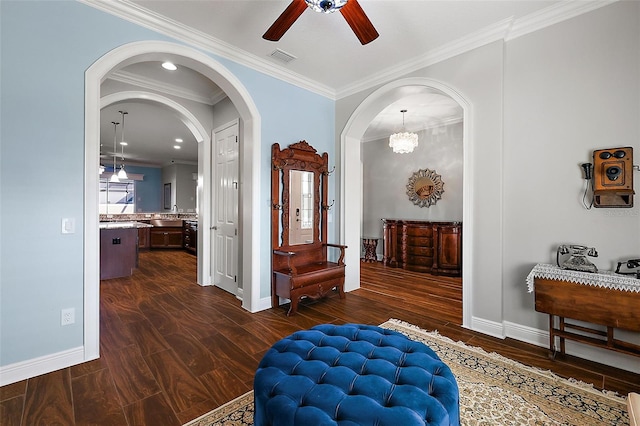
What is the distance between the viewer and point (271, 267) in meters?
3.68

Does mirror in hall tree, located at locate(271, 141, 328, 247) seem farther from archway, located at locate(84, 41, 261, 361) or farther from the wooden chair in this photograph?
archway, located at locate(84, 41, 261, 361)

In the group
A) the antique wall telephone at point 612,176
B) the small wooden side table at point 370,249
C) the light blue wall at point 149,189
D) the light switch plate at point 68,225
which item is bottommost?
the small wooden side table at point 370,249

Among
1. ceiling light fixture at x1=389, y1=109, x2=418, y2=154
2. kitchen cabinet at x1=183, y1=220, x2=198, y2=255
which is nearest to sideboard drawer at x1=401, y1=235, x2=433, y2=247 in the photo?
ceiling light fixture at x1=389, y1=109, x2=418, y2=154

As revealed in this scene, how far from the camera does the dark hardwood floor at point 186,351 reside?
182 centimetres

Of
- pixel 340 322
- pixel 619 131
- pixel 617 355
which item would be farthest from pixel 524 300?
pixel 340 322

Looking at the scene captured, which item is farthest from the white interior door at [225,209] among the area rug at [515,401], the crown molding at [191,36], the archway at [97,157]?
the area rug at [515,401]

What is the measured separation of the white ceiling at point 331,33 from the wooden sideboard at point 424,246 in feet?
8.01

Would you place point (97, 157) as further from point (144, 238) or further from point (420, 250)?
point (144, 238)

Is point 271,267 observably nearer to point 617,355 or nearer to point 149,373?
point 149,373

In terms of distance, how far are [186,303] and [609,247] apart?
4384mm

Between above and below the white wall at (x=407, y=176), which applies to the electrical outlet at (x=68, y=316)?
below

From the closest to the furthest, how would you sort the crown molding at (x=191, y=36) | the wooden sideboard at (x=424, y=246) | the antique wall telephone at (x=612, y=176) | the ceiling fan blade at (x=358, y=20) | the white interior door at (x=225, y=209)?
the ceiling fan blade at (x=358, y=20) → the antique wall telephone at (x=612, y=176) → the crown molding at (x=191, y=36) → the white interior door at (x=225, y=209) → the wooden sideboard at (x=424, y=246)

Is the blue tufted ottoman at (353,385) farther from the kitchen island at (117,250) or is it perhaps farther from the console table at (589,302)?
the kitchen island at (117,250)

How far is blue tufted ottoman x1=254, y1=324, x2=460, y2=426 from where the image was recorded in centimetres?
110
